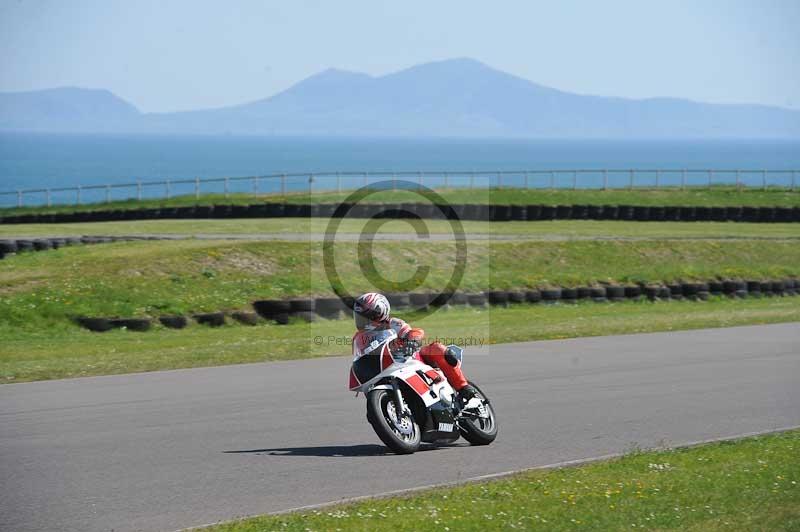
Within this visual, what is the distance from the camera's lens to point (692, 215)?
150ft

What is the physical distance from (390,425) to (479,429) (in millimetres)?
977

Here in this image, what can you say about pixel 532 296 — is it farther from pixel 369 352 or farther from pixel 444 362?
pixel 369 352

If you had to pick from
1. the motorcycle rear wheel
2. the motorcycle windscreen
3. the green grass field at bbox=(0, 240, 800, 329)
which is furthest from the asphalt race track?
the green grass field at bbox=(0, 240, 800, 329)

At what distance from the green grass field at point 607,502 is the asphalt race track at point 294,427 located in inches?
20.2

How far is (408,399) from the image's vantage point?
10406 mm

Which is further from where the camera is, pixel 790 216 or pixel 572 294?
pixel 790 216

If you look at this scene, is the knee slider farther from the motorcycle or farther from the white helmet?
the white helmet

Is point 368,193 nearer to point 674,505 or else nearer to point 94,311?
point 94,311

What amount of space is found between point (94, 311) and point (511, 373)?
30.9 ft

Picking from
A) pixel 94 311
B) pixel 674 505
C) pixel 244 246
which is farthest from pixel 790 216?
pixel 674 505

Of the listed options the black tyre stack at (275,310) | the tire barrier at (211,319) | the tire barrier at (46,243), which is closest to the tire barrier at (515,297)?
the black tyre stack at (275,310)

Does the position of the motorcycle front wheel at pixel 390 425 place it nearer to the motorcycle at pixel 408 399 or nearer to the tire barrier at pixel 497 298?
the motorcycle at pixel 408 399

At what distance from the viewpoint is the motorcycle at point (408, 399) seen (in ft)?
33.2

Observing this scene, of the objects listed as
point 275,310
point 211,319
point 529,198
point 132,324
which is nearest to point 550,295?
point 275,310
